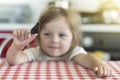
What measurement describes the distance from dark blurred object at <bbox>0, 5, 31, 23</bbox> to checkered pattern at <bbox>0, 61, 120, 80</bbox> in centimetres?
113

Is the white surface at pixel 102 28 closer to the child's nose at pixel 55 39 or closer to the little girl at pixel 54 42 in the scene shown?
the little girl at pixel 54 42

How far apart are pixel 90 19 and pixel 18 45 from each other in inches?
46.5

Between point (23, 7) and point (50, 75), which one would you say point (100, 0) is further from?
point (50, 75)

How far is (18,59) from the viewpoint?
2.39ft

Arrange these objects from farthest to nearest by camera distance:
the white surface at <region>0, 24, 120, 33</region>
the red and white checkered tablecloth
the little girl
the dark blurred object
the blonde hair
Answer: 1. the dark blurred object
2. the white surface at <region>0, 24, 120, 33</region>
3. the blonde hair
4. the little girl
5. the red and white checkered tablecloth

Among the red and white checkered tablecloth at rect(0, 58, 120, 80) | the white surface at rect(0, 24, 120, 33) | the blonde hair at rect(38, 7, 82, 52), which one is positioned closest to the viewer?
the red and white checkered tablecloth at rect(0, 58, 120, 80)

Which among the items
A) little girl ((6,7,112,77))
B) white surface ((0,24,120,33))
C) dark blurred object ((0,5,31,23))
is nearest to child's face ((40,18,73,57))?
little girl ((6,7,112,77))

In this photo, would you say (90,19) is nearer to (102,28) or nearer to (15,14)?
(102,28)

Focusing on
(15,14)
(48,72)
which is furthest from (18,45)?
(15,14)

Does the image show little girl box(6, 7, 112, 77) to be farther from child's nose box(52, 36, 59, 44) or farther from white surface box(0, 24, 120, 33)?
white surface box(0, 24, 120, 33)

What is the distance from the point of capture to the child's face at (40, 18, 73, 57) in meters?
0.78

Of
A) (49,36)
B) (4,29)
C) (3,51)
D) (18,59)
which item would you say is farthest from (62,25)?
(4,29)

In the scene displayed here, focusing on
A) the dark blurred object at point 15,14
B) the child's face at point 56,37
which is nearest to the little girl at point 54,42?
the child's face at point 56,37

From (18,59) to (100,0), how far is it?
1.35 meters
